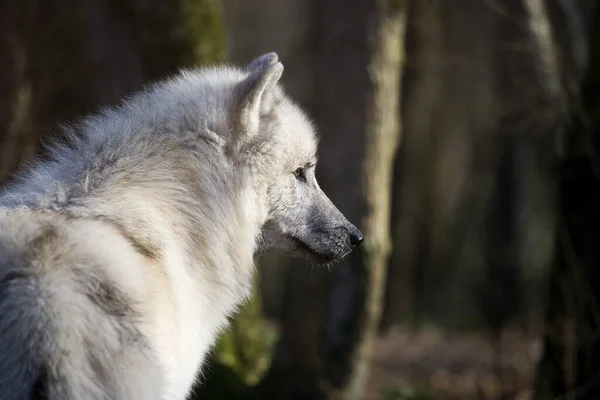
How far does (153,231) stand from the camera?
4312mm

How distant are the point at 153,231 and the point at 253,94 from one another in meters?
1.06

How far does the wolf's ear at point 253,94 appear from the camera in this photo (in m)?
4.90

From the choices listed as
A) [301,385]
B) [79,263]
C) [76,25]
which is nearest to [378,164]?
[301,385]

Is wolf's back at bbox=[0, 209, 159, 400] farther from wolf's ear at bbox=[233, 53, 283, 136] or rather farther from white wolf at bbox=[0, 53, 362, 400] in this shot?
wolf's ear at bbox=[233, 53, 283, 136]

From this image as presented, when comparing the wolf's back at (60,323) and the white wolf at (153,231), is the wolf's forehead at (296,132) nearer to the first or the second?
the white wolf at (153,231)

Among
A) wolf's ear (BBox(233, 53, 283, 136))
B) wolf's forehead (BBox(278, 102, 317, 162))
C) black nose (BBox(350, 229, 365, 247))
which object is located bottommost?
black nose (BBox(350, 229, 365, 247))

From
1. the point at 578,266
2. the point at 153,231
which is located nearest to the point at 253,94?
the point at 153,231

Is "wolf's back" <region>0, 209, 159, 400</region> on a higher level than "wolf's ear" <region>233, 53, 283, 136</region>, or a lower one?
lower

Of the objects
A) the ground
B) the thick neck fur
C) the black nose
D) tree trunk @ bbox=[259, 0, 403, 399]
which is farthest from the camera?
the ground

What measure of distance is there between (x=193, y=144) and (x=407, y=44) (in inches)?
440

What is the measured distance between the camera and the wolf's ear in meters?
4.90

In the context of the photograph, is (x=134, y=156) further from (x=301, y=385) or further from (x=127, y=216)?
(x=301, y=385)

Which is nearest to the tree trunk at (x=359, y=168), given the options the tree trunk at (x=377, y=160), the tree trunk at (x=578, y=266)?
the tree trunk at (x=377, y=160)

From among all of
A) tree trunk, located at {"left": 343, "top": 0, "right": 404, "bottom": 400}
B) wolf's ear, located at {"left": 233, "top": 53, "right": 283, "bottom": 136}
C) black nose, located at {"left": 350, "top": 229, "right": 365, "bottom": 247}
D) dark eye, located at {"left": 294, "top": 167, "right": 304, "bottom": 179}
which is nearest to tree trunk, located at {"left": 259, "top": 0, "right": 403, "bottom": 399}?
tree trunk, located at {"left": 343, "top": 0, "right": 404, "bottom": 400}
